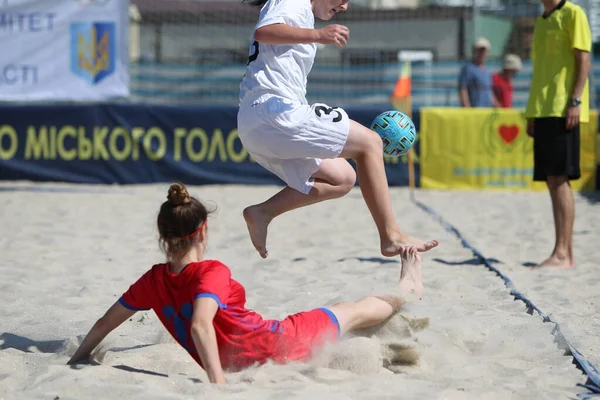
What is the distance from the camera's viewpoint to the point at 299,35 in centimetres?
371

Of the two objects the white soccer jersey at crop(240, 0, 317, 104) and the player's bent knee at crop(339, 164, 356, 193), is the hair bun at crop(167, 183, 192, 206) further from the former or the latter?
the player's bent knee at crop(339, 164, 356, 193)

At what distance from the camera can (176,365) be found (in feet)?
12.2

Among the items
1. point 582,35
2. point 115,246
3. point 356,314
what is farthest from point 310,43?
point 115,246

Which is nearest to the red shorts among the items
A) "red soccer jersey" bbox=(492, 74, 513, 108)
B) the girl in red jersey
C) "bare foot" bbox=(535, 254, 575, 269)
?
the girl in red jersey

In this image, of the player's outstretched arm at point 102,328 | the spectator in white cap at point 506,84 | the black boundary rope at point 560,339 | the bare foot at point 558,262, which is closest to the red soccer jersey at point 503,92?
the spectator in white cap at point 506,84

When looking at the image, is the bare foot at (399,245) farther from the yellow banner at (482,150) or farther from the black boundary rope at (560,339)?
the yellow banner at (482,150)

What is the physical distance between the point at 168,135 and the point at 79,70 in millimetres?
1371

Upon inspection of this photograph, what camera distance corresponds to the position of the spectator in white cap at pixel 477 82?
39.6 feet

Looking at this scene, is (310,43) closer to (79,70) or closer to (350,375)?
(350,375)

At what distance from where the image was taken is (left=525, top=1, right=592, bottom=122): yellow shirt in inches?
238

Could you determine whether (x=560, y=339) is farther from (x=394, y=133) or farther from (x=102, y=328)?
(x=102, y=328)

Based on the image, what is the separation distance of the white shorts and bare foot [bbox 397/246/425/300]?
22.9 inches

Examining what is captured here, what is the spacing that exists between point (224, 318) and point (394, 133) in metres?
1.47

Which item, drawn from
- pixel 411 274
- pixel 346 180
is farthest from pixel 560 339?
pixel 346 180
